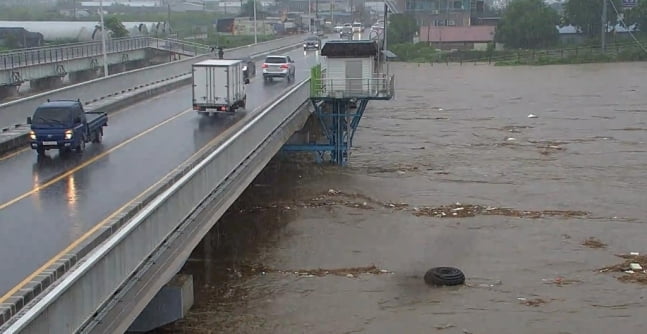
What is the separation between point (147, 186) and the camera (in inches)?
760

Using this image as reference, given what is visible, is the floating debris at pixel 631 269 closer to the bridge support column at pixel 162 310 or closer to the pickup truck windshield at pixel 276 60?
the bridge support column at pixel 162 310

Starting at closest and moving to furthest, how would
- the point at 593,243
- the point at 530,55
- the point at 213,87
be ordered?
the point at 593,243, the point at 213,87, the point at 530,55

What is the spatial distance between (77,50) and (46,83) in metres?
5.71

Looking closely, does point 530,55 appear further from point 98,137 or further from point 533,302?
point 533,302

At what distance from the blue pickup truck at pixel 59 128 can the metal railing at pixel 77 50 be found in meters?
25.0

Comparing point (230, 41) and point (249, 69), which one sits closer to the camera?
point (249, 69)

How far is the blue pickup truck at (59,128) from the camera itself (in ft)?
74.7

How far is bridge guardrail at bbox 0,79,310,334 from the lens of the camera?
9.84 meters

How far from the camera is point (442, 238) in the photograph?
25.5 m

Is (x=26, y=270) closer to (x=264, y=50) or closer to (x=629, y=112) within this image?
(x=629, y=112)

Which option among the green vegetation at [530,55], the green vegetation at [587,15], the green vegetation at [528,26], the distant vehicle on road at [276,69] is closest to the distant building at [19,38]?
the green vegetation at [530,55]

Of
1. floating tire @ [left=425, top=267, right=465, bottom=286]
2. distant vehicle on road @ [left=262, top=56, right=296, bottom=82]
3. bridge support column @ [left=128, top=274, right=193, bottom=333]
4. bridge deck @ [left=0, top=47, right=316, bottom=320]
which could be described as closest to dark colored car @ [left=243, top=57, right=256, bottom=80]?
distant vehicle on road @ [left=262, top=56, right=296, bottom=82]

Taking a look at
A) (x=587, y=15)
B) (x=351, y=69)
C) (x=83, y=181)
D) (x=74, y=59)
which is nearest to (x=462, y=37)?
(x=587, y=15)

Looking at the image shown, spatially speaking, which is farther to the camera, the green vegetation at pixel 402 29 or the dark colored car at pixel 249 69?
the green vegetation at pixel 402 29
